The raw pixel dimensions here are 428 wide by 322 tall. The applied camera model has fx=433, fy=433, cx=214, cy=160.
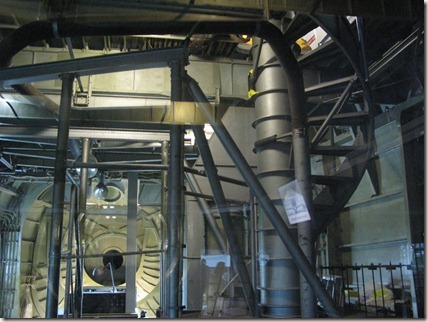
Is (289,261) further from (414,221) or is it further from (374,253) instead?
(374,253)

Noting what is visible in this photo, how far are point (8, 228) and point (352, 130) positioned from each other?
3581mm

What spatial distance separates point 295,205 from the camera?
2.61 meters

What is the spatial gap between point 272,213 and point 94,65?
1440 millimetres

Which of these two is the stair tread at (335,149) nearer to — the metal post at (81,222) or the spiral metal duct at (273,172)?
the spiral metal duct at (273,172)

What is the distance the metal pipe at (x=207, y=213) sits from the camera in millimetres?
3215

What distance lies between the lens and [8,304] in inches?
151

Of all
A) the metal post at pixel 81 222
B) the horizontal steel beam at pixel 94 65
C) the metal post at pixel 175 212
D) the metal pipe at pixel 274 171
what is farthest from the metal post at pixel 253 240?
the metal post at pixel 81 222

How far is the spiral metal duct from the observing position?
9.58 feet

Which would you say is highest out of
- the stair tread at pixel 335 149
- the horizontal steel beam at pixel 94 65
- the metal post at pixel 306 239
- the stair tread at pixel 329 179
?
the horizontal steel beam at pixel 94 65

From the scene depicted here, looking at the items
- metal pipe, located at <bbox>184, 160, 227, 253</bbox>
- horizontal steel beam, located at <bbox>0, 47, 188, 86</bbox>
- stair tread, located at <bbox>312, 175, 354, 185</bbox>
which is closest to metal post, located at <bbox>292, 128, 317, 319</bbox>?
stair tread, located at <bbox>312, 175, 354, 185</bbox>

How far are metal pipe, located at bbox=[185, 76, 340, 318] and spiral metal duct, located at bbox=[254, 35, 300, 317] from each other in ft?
0.33

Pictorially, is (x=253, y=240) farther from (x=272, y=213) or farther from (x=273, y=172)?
(x=272, y=213)

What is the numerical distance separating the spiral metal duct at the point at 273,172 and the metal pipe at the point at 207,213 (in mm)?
305

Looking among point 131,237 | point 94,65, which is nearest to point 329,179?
point 94,65
